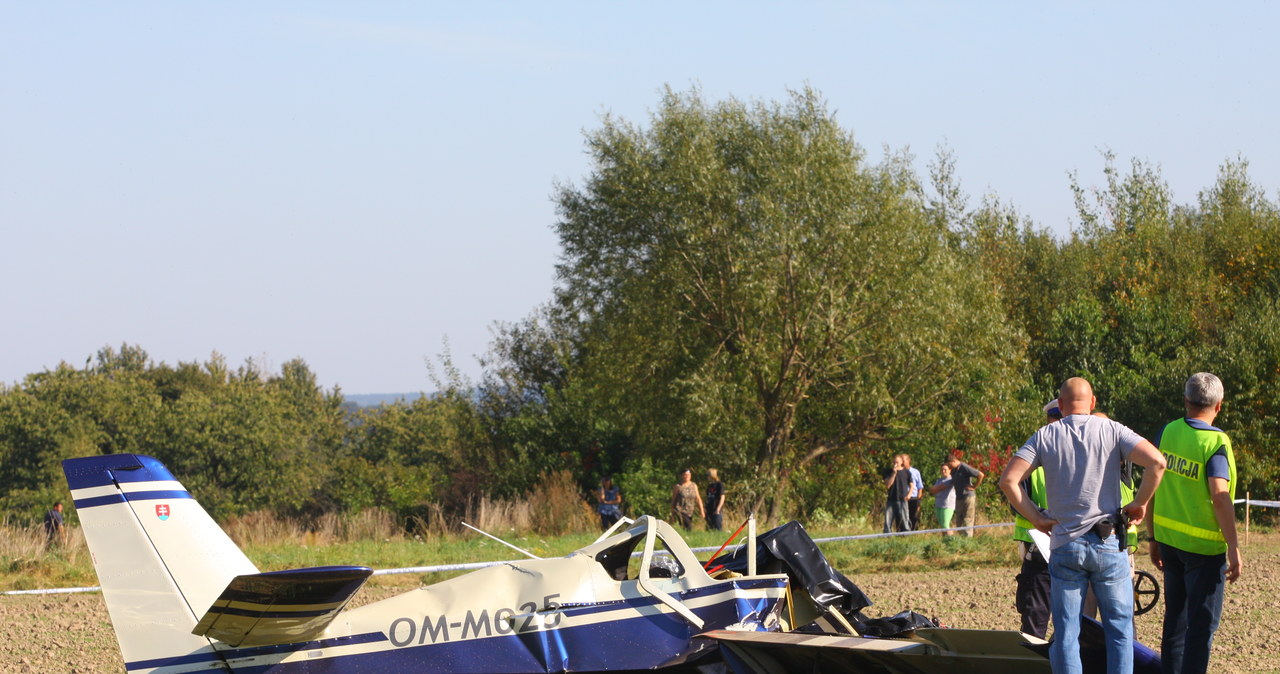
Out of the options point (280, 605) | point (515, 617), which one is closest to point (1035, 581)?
point (515, 617)

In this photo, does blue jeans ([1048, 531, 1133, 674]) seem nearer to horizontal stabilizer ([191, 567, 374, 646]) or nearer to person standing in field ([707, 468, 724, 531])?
horizontal stabilizer ([191, 567, 374, 646])

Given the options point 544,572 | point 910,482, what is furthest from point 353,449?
point 544,572

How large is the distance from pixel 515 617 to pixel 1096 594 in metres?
3.15

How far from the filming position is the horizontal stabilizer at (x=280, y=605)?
5551 millimetres

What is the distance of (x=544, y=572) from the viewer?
21.8 feet

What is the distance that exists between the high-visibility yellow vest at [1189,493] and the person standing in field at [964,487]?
1021 centimetres

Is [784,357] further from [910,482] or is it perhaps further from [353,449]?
[353,449]

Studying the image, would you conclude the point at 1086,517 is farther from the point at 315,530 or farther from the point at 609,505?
the point at 315,530

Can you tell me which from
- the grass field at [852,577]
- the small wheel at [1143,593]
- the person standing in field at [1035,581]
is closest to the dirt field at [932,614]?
the grass field at [852,577]

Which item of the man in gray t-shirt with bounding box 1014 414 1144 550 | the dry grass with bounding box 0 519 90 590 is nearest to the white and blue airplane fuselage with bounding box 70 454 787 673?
the man in gray t-shirt with bounding box 1014 414 1144 550

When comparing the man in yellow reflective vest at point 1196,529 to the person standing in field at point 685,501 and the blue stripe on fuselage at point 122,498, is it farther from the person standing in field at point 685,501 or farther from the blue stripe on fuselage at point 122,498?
the person standing in field at point 685,501

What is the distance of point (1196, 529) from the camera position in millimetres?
5836

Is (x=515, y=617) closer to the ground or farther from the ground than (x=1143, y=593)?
farther from the ground

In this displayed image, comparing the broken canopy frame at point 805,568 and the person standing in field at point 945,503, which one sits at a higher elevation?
the broken canopy frame at point 805,568
